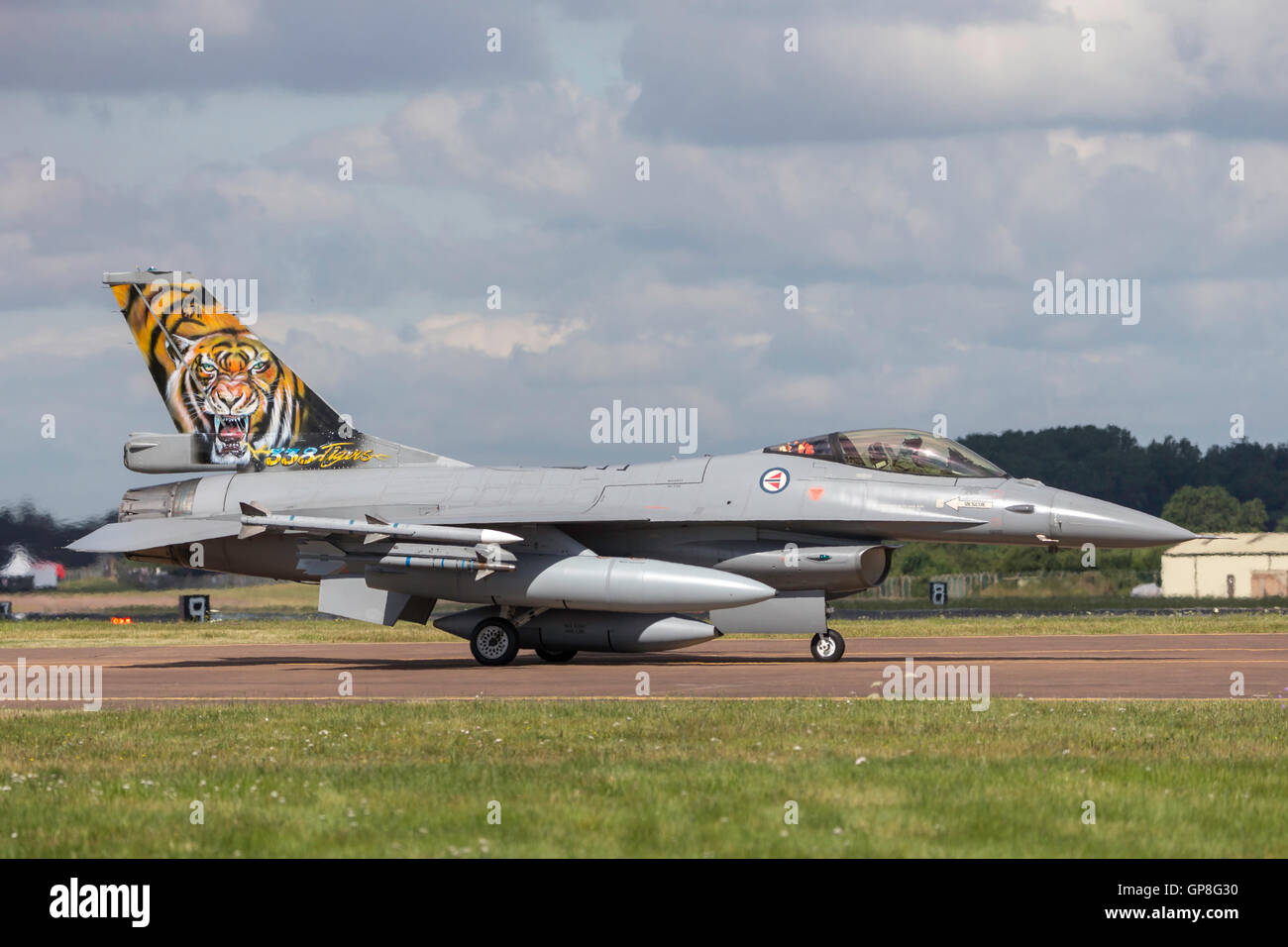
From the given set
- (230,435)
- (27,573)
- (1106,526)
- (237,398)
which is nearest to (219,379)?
(237,398)

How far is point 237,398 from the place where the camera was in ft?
80.3

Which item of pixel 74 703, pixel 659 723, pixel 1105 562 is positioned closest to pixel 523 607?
pixel 74 703

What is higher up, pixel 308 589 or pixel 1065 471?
pixel 1065 471

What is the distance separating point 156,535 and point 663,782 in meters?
15.4

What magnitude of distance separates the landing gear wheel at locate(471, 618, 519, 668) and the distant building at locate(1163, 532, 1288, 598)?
4626 cm

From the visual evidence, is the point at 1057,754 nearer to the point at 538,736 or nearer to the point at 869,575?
the point at 538,736

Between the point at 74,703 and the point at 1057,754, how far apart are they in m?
11.1

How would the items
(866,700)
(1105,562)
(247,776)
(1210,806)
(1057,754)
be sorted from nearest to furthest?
(1210,806) → (247,776) → (1057,754) → (866,700) → (1105,562)

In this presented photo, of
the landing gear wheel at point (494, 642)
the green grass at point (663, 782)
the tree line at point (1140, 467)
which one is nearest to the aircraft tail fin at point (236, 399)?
the landing gear wheel at point (494, 642)

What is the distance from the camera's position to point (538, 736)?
12.3 metres

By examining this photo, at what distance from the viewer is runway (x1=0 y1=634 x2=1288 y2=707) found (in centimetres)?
1730
